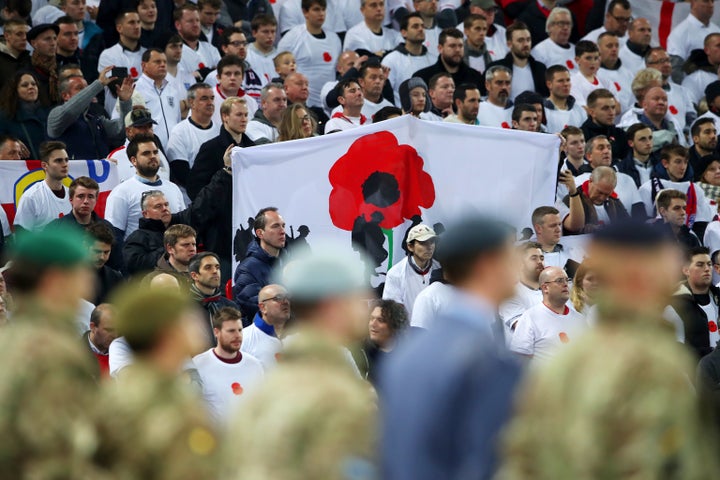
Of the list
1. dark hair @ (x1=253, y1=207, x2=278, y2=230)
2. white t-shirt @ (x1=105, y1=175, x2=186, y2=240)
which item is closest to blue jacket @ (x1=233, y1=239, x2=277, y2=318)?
dark hair @ (x1=253, y1=207, x2=278, y2=230)

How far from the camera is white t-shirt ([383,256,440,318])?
11156mm

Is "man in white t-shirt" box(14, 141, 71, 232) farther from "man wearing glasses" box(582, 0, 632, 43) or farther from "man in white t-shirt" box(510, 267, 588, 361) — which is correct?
"man wearing glasses" box(582, 0, 632, 43)

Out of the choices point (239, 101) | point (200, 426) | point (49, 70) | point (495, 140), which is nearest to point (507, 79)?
point (495, 140)

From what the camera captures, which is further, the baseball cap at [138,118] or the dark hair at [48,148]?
the baseball cap at [138,118]

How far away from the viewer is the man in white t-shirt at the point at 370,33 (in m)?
16.0

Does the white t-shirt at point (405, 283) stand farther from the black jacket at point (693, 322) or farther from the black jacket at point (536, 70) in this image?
the black jacket at point (536, 70)

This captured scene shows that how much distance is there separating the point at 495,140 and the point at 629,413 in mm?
8299

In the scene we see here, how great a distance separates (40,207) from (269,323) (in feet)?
8.25

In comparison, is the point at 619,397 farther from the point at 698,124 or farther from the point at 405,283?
the point at 698,124

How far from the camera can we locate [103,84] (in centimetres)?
1266

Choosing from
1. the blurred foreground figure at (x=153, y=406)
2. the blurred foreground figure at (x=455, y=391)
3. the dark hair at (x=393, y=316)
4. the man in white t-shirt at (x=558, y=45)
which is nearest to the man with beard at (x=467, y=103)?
the man in white t-shirt at (x=558, y=45)

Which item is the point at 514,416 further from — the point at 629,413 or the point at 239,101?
the point at 239,101

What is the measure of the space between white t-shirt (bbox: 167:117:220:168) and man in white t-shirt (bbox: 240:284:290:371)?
3.07 m

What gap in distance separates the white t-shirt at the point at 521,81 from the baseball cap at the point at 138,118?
15.1 ft
